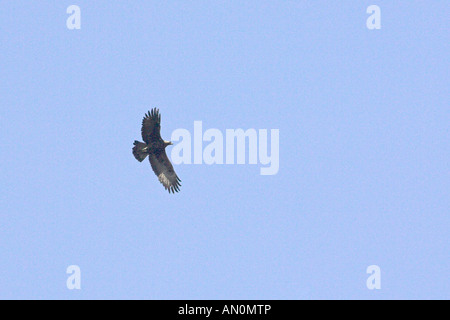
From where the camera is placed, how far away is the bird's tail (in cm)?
3494

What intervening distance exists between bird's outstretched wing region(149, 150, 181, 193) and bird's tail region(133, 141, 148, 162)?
0.69 m

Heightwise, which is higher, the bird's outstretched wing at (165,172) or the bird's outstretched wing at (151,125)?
the bird's outstretched wing at (151,125)

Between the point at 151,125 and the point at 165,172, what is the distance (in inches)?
95.6

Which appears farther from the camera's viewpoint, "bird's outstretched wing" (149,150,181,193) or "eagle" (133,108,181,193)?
"bird's outstretched wing" (149,150,181,193)

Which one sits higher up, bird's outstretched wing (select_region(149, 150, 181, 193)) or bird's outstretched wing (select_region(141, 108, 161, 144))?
bird's outstretched wing (select_region(141, 108, 161, 144))

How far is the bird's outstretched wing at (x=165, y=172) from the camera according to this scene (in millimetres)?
35875

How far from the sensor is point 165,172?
36.3 m

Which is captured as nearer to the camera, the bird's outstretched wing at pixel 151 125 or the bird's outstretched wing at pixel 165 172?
the bird's outstretched wing at pixel 151 125

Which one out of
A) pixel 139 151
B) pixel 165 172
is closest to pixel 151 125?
→ pixel 139 151

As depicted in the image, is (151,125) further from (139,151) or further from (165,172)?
(165,172)

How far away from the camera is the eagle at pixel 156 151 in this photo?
3447 centimetres

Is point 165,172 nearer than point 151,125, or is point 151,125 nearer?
point 151,125

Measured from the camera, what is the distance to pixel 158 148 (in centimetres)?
3519
